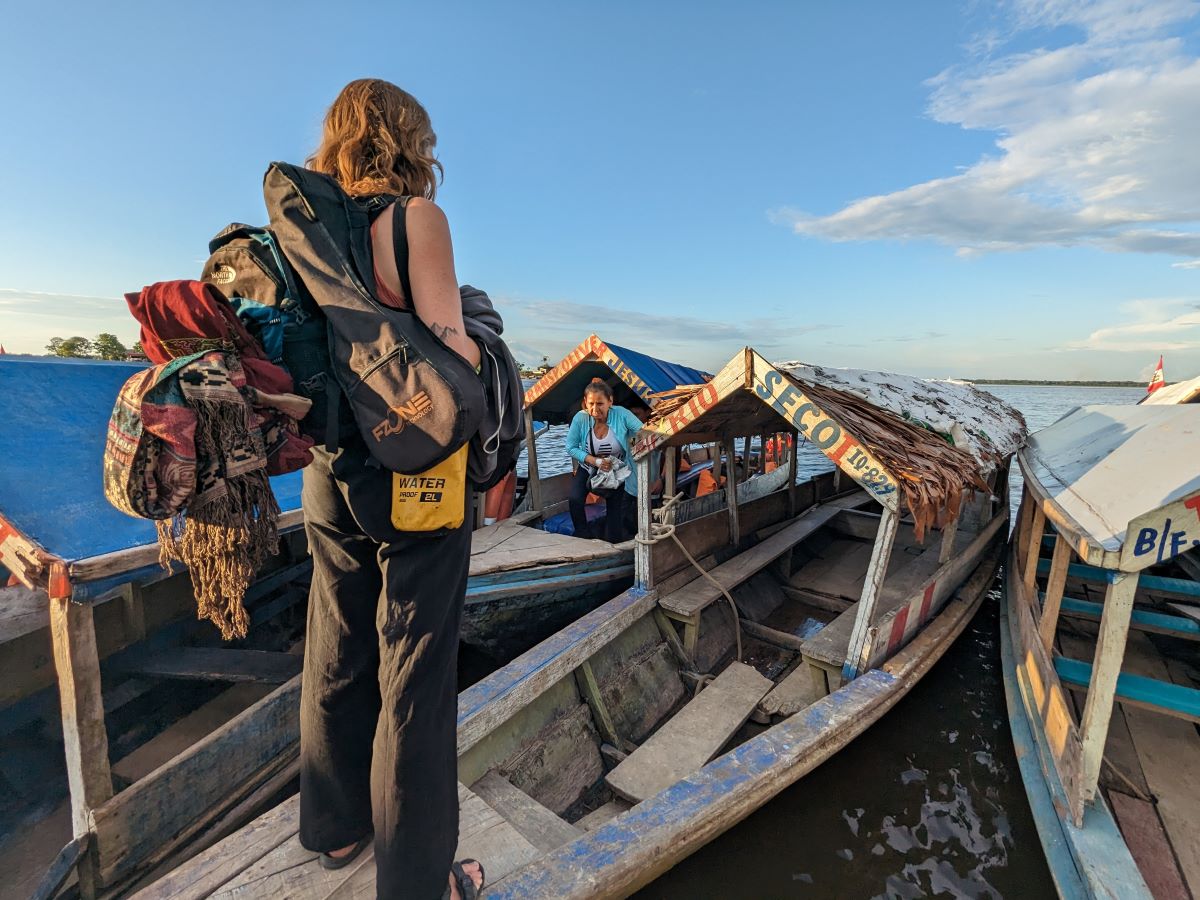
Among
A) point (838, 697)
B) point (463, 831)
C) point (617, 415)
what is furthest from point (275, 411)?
point (617, 415)

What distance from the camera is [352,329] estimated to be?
1.36m

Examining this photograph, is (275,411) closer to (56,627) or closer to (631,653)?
(56,627)

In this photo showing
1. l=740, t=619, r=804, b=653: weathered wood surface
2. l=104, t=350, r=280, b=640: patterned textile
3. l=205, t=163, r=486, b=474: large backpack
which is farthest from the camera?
l=740, t=619, r=804, b=653: weathered wood surface

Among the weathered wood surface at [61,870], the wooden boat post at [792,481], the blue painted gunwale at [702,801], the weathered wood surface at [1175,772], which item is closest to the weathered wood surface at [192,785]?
the weathered wood surface at [61,870]

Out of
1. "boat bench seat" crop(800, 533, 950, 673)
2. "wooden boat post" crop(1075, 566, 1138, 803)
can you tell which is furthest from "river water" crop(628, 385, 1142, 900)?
"wooden boat post" crop(1075, 566, 1138, 803)

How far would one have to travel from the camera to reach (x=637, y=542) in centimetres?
508

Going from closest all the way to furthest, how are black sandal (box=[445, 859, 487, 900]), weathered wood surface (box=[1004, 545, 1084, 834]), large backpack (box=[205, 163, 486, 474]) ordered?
large backpack (box=[205, 163, 486, 474]) < black sandal (box=[445, 859, 487, 900]) < weathered wood surface (box=[1004, 545, 1084, 834])

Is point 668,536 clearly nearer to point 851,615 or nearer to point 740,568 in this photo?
point 740,568

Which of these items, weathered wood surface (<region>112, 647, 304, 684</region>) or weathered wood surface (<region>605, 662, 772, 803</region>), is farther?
weathered wood surface (<region>112, 647, 304, 684</region>)

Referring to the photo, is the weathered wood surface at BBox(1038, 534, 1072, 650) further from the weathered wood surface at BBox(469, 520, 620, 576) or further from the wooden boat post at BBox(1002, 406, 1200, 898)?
the weathered wood surface at BBox(469, 520, 620, 576)

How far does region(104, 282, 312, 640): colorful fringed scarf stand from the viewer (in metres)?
1.20

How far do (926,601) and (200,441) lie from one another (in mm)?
5172

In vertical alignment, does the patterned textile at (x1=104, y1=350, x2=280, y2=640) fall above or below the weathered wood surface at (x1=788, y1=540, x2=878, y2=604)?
above

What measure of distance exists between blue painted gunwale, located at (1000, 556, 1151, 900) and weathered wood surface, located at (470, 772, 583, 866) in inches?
91.9
